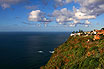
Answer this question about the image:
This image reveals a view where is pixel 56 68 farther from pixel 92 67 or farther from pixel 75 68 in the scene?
pixel 92 67

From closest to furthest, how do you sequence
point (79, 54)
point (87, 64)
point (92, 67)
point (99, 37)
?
point (92, 67) < point (87, 64) < point (79, 54) < point (99, 37)

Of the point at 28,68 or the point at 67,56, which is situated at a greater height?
the point at 67,56

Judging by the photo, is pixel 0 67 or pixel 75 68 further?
pixel 0 67

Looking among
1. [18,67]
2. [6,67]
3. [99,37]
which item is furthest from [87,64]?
[6,67]

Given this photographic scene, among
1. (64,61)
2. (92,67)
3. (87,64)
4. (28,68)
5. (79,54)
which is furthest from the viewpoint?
(28,68)

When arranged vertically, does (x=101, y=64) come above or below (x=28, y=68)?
above

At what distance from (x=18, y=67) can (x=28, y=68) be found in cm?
826

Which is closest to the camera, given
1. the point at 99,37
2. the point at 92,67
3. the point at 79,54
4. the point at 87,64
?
the point at 92,67

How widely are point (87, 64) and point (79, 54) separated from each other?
16.0 m

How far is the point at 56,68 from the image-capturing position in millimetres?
44688

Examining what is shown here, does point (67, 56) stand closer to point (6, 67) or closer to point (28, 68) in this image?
point (28, 68)

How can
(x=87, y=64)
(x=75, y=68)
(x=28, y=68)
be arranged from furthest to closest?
(x=28, y=68) < (x=75, y=68) < (x=87, y=64)

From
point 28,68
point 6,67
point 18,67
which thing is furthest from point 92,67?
point 6,67

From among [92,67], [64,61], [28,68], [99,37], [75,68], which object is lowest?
[28,68]
